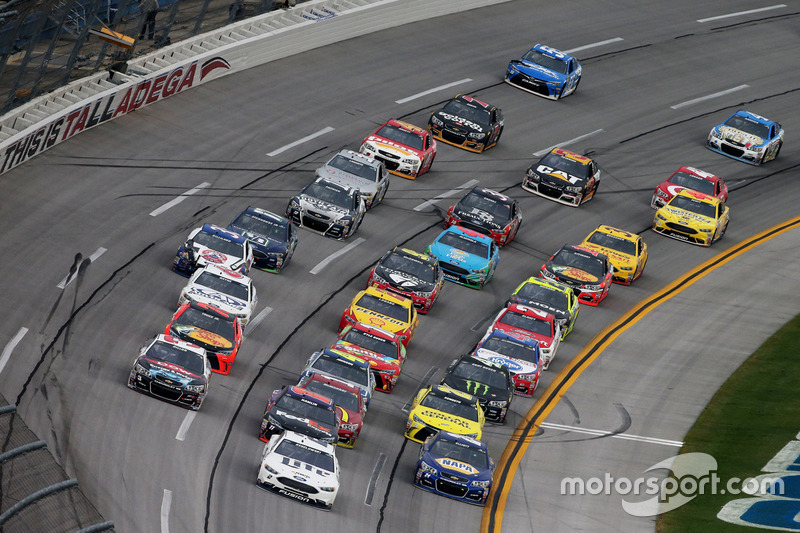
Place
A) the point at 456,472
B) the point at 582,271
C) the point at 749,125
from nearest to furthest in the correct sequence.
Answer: the point at 456,472
the point at 582,271
the point at 749,125

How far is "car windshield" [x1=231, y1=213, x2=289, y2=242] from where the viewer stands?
120 ft

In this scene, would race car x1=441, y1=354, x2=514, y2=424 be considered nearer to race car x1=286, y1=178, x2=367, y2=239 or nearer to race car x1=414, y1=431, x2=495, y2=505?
race car x1=414, y1=431, x2=495, y2=505

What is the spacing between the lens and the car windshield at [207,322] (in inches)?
1241

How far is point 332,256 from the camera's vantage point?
127ft

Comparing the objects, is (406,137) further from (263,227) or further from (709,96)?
(709,96)

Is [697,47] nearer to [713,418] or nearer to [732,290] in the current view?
[732,290]

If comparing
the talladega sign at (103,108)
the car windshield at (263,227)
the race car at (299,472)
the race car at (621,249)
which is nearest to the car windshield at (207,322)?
the race car at (299,472)

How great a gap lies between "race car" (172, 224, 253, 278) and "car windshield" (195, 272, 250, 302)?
102 cm

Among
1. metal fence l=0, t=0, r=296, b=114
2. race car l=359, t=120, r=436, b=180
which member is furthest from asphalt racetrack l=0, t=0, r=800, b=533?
metal fence l=0, t=0, r=296, b=114

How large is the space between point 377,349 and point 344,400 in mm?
2702

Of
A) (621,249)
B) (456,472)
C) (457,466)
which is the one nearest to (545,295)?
(621,249)

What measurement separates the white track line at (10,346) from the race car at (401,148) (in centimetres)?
1476

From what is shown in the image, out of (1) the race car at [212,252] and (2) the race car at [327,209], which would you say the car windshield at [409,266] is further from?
(1) the race car at [212,252]

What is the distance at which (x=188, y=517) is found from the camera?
2627cm
